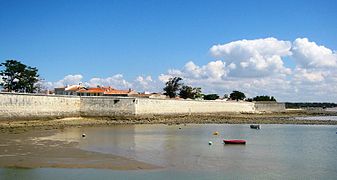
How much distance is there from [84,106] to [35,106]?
1026 centimetres

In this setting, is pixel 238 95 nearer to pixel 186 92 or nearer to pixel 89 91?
pixel 186 92

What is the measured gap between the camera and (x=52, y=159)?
1866cm

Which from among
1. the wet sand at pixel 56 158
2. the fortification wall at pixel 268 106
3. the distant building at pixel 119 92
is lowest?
the wet sand at pixel 56 158

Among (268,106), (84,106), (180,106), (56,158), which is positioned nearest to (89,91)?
(180,106)

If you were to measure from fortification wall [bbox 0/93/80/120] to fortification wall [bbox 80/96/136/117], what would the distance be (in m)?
1.46

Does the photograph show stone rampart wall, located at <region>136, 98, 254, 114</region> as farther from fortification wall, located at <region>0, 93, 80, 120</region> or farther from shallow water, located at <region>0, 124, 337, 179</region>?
shallow water, located at <region>0, 124, 337, 179</region>

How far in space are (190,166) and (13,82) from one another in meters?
58.8

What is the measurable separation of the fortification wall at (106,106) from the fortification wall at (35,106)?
1.46m

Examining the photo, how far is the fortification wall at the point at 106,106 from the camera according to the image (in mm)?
52562

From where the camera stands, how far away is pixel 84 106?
52.3 m

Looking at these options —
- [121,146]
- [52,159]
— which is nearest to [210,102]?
[121,146]

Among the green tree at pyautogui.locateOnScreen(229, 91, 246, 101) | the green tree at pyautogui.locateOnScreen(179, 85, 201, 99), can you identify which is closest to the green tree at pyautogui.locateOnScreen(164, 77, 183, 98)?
the green tree at pyautogui.locateOnScreen(179, 85, 201, 99)

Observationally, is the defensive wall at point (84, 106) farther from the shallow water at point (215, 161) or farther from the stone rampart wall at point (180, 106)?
the shallow water at point (215, 161)

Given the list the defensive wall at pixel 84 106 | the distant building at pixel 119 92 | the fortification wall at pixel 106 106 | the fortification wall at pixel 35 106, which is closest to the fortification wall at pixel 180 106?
the defensive wall at pixel 84 106
